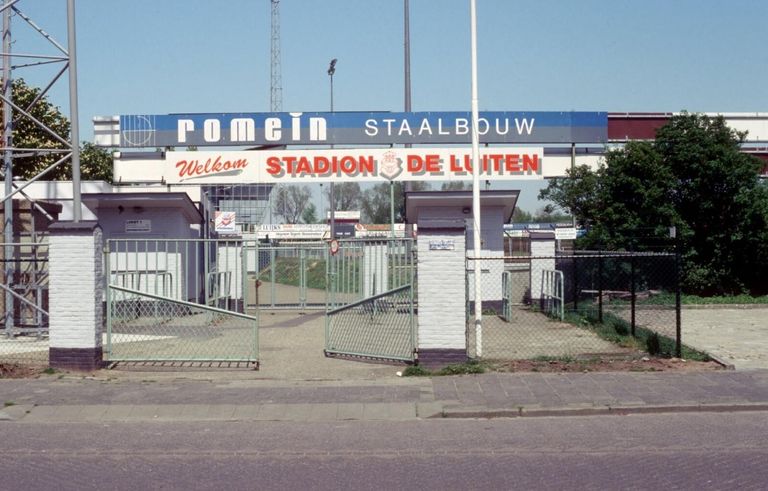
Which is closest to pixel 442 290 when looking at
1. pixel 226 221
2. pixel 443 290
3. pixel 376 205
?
pixel 443 290

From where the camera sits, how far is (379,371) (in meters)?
12.8

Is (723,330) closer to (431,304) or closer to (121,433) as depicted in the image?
(431,304)

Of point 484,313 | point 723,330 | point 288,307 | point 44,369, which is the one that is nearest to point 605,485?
point 44,369

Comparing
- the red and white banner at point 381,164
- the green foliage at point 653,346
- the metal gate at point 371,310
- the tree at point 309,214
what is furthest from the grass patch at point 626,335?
the tree at point 309,214

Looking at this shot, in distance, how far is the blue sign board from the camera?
964 inches

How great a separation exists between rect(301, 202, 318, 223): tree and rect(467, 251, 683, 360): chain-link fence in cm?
6905

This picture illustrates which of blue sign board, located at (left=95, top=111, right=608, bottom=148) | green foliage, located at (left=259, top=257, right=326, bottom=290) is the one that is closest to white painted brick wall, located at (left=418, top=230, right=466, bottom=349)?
blue sign board, located at (left=95, top=111, right=608, bottom=148)

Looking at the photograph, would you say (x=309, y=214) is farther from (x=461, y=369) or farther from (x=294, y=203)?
(x=461, y=369)

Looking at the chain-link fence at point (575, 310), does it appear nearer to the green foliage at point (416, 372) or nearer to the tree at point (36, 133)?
the green foliage at point (416, 372)

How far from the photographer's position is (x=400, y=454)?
323 inches

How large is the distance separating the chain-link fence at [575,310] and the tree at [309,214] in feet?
227

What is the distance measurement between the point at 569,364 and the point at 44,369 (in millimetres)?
7875

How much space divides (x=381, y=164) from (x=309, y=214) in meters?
74.6

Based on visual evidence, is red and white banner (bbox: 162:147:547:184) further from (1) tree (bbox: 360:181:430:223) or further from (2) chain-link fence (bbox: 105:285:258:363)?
(1) tree (bbox: 360:181:430:223)
